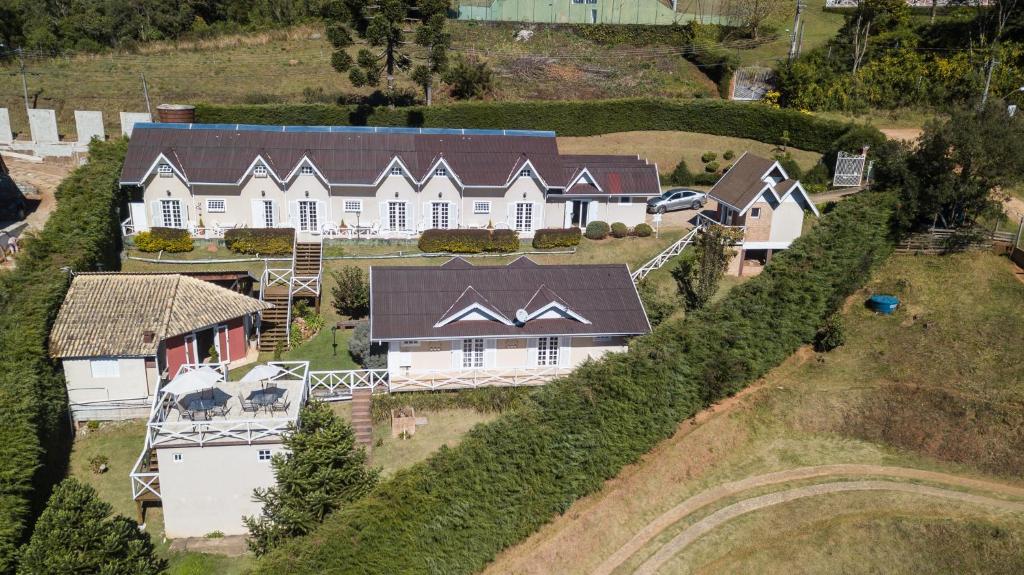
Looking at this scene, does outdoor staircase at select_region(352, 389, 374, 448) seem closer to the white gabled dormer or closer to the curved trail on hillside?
the white gabled dormer

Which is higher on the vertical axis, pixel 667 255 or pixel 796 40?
pixel 796 40

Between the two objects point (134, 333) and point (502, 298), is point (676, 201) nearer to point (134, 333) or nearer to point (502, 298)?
point (502, 298)

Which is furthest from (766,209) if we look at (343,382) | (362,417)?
(362,417)

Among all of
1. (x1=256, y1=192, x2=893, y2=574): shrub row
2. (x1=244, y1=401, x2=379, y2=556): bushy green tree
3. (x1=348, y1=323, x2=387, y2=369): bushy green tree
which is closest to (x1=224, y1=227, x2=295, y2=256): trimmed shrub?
(x1=348, y1=323, x2=387, y2=369): bushy green tree

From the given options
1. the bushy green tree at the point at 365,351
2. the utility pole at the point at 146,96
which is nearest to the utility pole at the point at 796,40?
the bushy green tree at the point at 365,351

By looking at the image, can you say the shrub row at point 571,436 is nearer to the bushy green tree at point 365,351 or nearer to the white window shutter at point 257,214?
the bushy green tree at point 365,351

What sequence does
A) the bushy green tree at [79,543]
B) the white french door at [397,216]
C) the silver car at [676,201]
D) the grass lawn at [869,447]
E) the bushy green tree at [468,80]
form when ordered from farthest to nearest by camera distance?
the bushy green tree at [468,80] → the silver car at [676,201] → the white french door at [397,216] → the grass lawn at [869,447] → the bushy green tree at [79,543]
